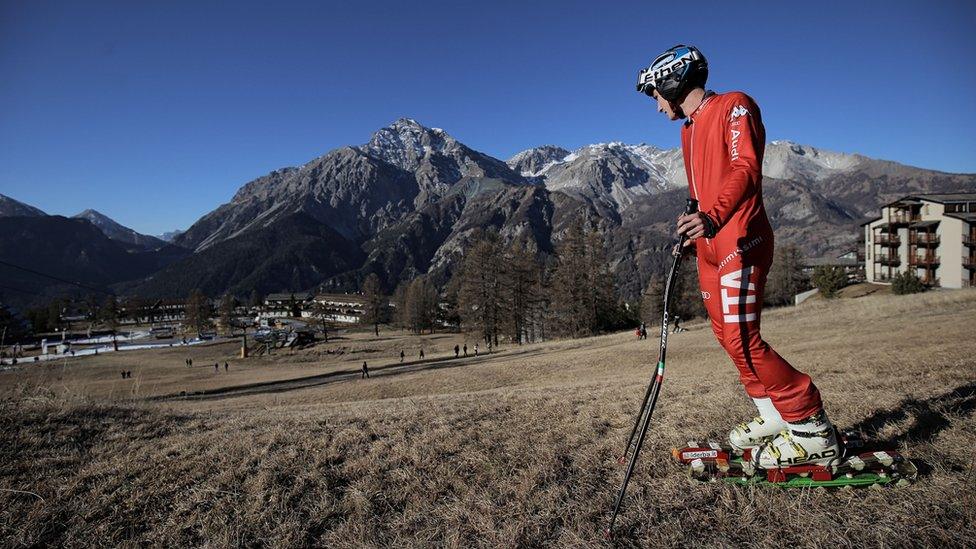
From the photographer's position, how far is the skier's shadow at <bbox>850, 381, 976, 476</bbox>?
12.6 feet

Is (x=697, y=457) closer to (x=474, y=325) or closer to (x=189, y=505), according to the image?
(x=189, y=505)

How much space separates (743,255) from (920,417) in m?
3.03

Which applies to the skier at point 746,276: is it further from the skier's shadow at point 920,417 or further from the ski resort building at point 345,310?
the ski resort building at point 345,310

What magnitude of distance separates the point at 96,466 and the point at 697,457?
546 centimetres

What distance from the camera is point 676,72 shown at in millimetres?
3930

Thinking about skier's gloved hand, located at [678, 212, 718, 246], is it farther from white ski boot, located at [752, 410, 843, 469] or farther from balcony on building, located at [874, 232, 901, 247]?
balcony on building, located at [874, 232, 901, 247]

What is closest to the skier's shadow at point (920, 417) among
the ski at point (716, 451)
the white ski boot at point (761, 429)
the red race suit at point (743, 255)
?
the ski at point (716, 451)

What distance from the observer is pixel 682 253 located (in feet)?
12.0

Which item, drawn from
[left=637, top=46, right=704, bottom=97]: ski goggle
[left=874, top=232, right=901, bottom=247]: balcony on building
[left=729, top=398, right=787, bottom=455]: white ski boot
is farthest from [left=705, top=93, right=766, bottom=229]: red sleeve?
[left=874, top=232, right=901, bottom=247]: balcony on building

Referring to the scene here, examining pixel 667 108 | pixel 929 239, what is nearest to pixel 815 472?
pixel 667 108

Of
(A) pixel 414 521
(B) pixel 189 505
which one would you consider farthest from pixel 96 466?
(A) pixel 414 521

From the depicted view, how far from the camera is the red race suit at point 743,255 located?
3348 millimetres

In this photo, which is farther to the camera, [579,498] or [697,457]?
[697,457]

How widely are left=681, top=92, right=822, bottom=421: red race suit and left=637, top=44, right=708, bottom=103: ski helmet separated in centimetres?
38
